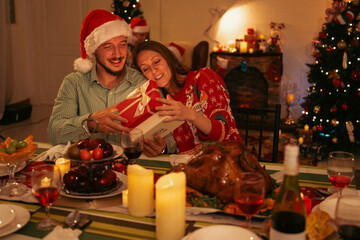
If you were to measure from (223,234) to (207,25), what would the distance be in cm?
545

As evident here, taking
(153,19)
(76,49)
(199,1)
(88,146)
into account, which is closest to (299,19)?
(199,1)

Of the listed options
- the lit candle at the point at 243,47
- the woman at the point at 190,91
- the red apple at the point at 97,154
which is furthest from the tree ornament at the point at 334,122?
the red apple at the point at 97,154

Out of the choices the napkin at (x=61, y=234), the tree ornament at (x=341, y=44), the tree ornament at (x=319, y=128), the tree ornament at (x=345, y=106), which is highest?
the tree ornament at (x=341, y=44)

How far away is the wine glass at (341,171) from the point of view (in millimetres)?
1314

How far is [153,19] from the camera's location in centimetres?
648

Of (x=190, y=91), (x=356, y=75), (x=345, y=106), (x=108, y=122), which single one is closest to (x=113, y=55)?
(x=190, y=91)

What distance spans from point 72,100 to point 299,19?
4.35 meters

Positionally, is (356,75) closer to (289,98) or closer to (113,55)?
(289,98)

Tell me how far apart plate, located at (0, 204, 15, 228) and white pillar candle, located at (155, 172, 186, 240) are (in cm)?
44

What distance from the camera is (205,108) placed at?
2137 mm

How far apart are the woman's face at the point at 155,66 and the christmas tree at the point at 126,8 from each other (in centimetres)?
372

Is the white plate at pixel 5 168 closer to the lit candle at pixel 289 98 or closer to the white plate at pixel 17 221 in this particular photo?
the white plate at pixel 17 221

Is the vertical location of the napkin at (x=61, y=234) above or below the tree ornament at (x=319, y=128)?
above

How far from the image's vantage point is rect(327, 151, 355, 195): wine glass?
4.31 ft
